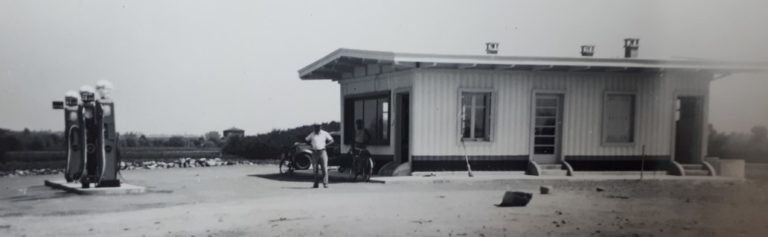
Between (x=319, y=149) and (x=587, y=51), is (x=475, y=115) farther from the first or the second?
(x=319, y=149)

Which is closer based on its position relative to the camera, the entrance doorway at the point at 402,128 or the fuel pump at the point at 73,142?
the fuel pump at the point at 73,142

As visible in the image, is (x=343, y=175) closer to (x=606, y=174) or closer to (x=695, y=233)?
(x=606, y=174)

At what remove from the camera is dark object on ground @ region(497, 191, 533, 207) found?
23.5 feet

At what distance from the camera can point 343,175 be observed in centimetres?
1234

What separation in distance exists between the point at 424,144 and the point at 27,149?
234 inches

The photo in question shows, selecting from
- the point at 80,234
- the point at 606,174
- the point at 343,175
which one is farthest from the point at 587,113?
the point at 80,234

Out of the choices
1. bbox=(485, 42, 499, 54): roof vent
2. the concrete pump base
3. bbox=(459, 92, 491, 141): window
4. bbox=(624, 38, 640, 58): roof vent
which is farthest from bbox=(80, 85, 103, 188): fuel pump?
bbox=(624, 38, 640, 58): roof vent

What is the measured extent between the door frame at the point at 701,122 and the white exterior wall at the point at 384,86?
4404mm

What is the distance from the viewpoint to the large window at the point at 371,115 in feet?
40.4

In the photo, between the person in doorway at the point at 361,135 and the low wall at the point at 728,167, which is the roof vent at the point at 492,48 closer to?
the person in doorway at the point at 361,135

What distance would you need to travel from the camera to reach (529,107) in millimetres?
11453

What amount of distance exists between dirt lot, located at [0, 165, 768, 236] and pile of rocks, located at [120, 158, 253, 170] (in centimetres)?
398

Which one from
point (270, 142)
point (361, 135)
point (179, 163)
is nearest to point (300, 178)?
point (361, 135)

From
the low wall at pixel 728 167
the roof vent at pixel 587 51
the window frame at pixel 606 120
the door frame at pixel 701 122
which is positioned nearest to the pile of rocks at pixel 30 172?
the roof vent at pixel 587 51
